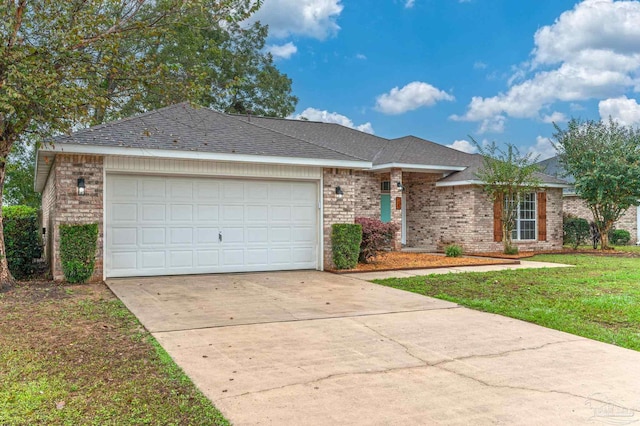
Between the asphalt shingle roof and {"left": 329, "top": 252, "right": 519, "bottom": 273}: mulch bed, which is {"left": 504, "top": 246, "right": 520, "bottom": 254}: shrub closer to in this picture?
{"left": 329, "top": 252, "right": 519, "bottom": 273}: mulch bed

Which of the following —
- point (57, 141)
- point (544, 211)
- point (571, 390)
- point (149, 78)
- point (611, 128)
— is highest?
point (611, 128)

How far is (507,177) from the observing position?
16297 millimetres

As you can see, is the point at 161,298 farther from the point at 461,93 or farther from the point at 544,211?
the point at 461,93

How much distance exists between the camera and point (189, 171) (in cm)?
1091

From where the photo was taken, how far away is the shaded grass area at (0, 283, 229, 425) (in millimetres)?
3521

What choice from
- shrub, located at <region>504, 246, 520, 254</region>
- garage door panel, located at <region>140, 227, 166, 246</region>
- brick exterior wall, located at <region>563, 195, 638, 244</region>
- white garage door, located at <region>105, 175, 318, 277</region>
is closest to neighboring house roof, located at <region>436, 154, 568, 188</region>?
shrub, located at <region>504, 246, 520, 254</region>

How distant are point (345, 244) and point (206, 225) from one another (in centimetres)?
342

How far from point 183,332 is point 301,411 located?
2.79 m

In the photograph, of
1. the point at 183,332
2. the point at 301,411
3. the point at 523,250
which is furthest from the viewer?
the point at 523,250

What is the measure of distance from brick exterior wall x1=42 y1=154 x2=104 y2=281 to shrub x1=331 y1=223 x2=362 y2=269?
17.4 feet

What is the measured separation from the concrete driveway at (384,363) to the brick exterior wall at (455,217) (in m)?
9.87

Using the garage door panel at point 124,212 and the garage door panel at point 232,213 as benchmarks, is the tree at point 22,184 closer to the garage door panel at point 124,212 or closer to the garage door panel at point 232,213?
the garage door panel at point 124,212

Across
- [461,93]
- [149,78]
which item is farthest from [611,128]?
[149,78]

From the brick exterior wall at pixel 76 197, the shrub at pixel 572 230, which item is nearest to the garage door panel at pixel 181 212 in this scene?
the brick exterior wall at pixel 76 197
